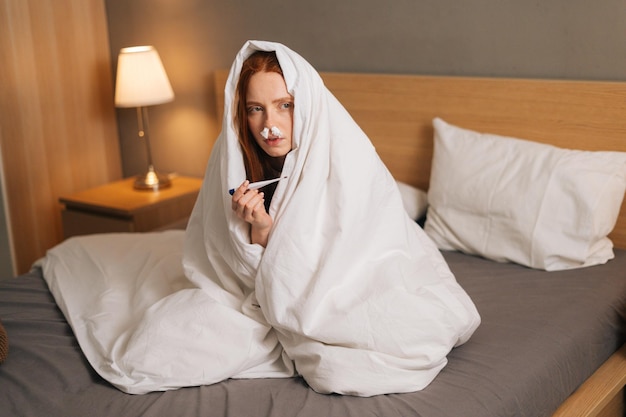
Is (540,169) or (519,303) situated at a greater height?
(540,169)

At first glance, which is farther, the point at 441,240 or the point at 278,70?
the point at 441,240

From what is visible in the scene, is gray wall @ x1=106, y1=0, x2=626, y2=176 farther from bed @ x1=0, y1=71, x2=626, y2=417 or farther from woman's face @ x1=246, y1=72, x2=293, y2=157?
woman's face @ x1=246, y1=72, x2=293, y2=157

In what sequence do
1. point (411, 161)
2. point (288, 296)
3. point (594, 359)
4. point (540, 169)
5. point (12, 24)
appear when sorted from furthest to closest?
point (12, 24), point (411, 161), point (540, 169), point (594, 359), point (288, 296)

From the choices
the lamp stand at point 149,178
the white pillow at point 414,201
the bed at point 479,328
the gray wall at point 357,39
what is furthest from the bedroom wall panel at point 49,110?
the white pillow at point 414,201

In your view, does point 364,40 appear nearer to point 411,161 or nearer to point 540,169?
point 411,161

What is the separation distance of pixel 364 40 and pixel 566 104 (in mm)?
789

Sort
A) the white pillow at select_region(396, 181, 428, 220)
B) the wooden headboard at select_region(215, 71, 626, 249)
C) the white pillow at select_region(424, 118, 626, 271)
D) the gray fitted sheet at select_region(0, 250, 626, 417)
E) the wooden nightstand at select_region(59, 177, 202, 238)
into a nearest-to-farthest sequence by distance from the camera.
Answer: the gray fitted sheet at select_region(0, 250, 626, 417)
the white pillow at select_region(424, 118, 626, 271)
the wooden headboard at select_region(215, 71, 626, 249)
the white pillow at select_region(396, 181, 428, 220)
the wooden nightstand at select_region(59, 177, 202, 238)

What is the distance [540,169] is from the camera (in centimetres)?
223

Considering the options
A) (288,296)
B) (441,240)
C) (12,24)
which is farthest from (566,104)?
(12,24)

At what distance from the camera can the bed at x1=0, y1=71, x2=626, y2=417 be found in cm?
150

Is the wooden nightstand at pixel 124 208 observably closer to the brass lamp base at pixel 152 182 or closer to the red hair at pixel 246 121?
the brass lamp base at pixel 152 182

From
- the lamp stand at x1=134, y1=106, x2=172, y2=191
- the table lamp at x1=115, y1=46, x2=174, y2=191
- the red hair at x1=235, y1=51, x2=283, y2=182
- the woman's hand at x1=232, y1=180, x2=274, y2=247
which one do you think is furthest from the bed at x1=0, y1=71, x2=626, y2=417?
the lamp stand at x1=134, y1=106, x2=172, y2=191

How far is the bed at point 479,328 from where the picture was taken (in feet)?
4.93

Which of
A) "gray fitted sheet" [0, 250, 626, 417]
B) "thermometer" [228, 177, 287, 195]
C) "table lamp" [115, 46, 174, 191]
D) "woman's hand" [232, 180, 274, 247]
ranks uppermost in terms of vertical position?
"table lamp" [115, 46, 174, 191]
